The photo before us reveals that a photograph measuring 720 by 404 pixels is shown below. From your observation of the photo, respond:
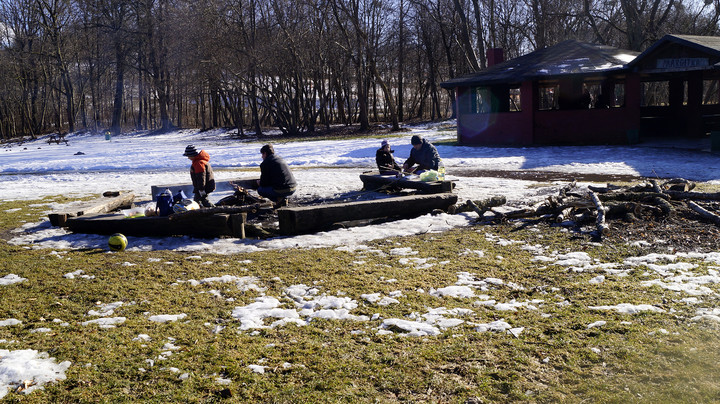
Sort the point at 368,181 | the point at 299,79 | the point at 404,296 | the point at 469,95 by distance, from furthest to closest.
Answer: the point at 299,79, the point at 469,95, the point at 368,181, the point at 404,296

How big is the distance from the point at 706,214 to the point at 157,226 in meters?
7.94

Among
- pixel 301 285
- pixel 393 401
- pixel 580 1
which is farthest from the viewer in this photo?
pixel 580 1

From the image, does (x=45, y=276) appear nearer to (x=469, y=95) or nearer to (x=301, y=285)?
(x=301, y=285)

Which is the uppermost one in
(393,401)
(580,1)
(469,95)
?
(580,1)

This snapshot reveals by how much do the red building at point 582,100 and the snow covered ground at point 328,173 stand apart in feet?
4.98

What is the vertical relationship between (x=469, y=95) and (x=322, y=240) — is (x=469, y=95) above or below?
above

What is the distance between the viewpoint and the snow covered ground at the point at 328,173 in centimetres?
874

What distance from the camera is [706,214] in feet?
26.8

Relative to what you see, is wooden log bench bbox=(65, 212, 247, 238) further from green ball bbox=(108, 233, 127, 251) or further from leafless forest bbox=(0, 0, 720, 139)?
leafless forest bbox=(0, 0, 720, 139)

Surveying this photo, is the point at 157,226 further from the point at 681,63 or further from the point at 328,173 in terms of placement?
the point at 681,63

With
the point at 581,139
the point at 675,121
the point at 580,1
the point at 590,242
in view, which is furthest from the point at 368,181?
the point at 580,1

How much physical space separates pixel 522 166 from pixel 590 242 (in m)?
10.2

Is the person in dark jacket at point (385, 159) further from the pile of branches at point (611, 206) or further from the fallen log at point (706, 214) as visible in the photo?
the fallen log at point (706, 214)

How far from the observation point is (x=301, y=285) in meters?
6.18
